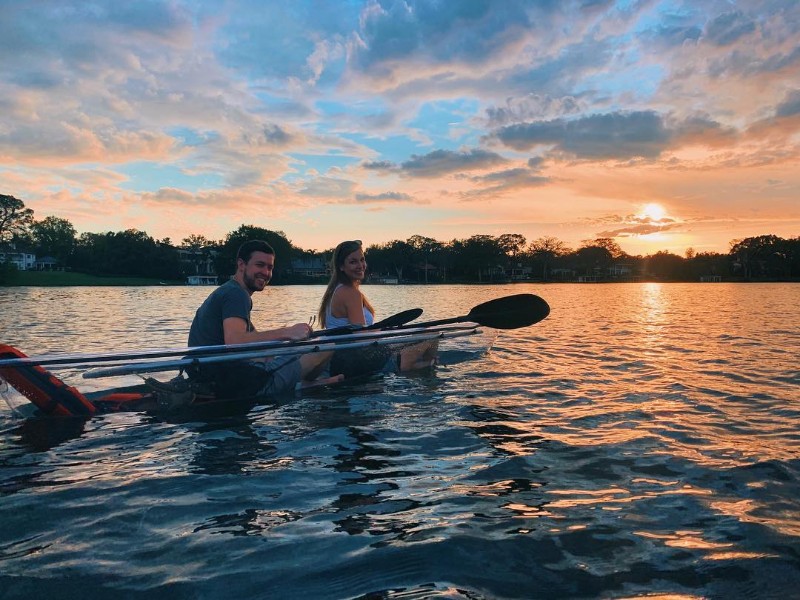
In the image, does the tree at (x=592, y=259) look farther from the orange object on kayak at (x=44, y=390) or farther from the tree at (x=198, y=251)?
the orange object on kayak at (x=44, y=390)

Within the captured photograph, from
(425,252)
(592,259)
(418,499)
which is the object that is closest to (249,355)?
A: (418,499)

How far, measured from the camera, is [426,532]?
3.42 meters

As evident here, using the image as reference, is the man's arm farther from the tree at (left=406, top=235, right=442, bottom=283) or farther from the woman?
the tree at (left=406, top=235, right=442, bottom=283)

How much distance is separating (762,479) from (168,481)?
4570 millimetres

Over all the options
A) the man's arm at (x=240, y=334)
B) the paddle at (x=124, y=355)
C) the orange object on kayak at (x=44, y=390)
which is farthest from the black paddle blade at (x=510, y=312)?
the orange object on kayak at (x=44, y=390)

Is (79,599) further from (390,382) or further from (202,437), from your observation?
(390,382)

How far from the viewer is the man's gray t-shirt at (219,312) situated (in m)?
6.42

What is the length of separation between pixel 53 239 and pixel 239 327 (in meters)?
148

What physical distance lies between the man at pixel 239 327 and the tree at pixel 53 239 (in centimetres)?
13938

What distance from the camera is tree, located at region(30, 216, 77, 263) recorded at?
127 metres

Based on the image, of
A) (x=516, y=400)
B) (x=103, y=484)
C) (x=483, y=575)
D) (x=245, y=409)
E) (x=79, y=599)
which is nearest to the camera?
(x=79, y=599)

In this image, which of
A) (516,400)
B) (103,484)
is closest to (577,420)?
(516,400)

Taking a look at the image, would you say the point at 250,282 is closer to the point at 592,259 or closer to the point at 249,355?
the point at 249,355

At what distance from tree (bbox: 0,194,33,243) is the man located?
11139cm
